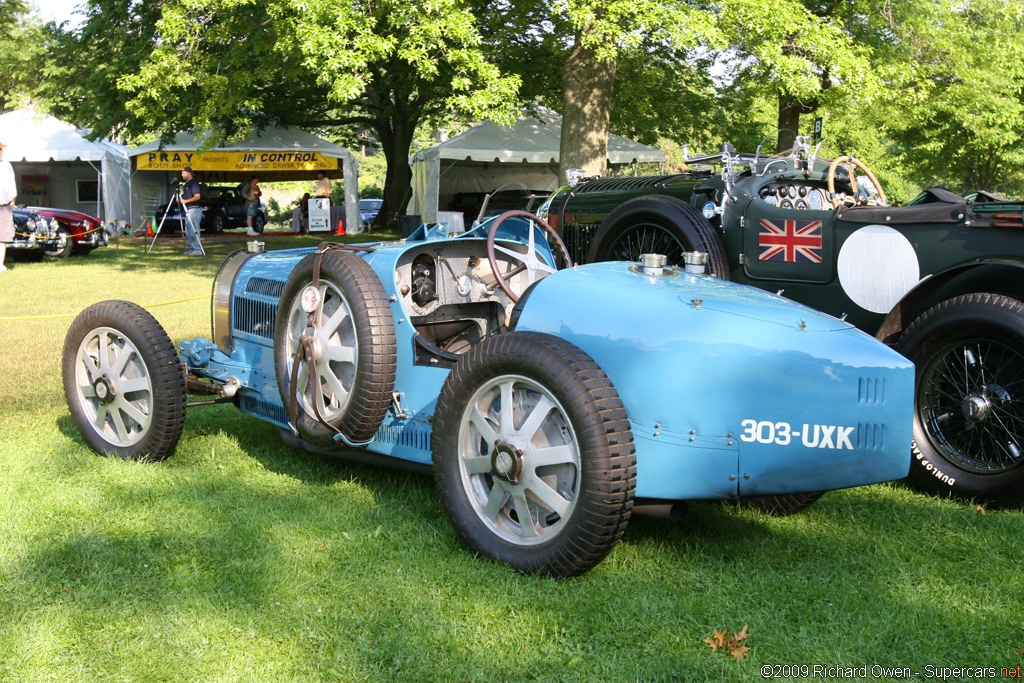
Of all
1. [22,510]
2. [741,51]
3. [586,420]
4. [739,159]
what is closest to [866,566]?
[586,420]

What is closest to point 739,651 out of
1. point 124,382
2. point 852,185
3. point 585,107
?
point 124,382

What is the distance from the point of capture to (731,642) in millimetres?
2887

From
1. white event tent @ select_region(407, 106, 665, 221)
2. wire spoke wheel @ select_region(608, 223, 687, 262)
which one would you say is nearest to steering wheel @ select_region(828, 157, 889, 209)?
wire spoke wheel @ select_region(608, 223, 687, 262)

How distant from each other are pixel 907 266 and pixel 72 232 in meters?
17.9

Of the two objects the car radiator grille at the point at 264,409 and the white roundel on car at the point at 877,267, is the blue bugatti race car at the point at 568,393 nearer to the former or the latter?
the car radiator grille at the point at 264,409

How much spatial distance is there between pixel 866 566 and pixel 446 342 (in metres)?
2.37

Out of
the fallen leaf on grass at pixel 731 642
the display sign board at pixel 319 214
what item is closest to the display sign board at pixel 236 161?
the display sign board at pixel 319 214

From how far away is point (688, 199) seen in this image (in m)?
6.86

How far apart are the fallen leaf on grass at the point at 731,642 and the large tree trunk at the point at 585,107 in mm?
10775

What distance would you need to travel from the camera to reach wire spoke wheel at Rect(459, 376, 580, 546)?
3273mm

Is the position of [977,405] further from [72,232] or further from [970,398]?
[72,232]

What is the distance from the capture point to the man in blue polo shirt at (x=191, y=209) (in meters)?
18.4

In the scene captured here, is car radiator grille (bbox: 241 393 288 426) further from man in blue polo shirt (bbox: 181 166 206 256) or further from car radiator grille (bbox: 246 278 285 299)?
man in blue polo shirt (bbox: 181 166 206 256)

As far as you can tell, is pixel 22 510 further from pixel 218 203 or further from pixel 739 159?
pixel 218 203
